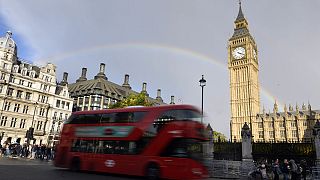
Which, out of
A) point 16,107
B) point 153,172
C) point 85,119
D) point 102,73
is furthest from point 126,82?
point 153,172

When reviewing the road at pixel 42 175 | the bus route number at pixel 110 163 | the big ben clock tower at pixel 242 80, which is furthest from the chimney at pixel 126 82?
the bus route number at pixel 110 163

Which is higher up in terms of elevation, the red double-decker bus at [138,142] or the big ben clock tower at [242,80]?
the big ben clock tower at [242,80]

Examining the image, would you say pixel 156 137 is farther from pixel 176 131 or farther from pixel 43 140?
pixel 43 140

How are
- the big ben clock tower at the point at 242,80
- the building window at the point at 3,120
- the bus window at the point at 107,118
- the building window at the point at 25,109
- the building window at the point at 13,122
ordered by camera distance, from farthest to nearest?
the big ben clock tower at the point at 242,80
the building window at the point at 25,109
the building window at the point at 13,122
the building window at the point at 3,120
the bus window at the point at 107,118

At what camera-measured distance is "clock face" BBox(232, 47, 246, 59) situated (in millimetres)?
100544

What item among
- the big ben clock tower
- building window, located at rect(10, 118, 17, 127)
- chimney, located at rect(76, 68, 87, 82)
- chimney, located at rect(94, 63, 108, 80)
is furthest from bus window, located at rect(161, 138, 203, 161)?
the big ben clock tower

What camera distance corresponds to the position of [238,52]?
4013 inches

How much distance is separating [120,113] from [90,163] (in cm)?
360

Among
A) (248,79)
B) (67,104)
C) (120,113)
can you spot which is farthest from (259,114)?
(120,113)

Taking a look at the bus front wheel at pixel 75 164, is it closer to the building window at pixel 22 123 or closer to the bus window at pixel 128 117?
the bus window at pixel 128 117

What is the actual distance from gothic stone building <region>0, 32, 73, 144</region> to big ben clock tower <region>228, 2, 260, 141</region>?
64539 mm

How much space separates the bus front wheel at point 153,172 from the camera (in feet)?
43.3

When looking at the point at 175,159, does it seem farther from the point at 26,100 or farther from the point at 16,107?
the point at 26,100

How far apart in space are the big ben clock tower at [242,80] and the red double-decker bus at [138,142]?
85.9m
